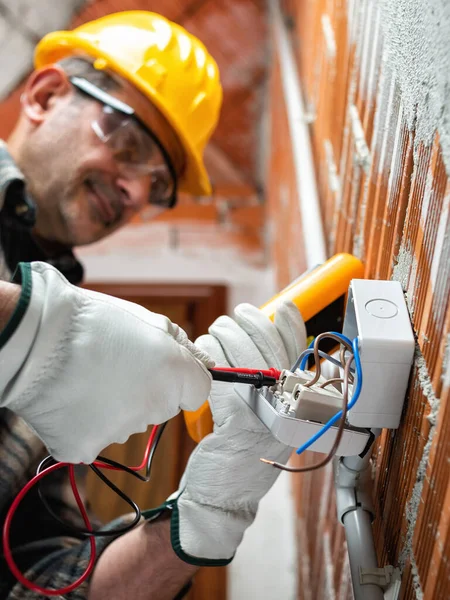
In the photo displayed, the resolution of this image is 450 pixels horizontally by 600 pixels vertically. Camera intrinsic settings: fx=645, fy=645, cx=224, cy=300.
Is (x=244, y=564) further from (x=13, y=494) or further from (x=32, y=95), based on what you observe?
(x=32, y=95)

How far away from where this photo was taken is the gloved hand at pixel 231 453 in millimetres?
1024

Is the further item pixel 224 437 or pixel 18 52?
pixel 18 52

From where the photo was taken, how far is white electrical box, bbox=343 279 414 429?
2.63 feet

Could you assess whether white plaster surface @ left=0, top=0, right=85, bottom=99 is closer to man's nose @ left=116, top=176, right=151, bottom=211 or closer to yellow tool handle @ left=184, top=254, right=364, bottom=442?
man's nose @ left=116, top=176, right=151, bottom=211

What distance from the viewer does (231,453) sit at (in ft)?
3.52

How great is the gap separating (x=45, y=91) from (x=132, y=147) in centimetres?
34

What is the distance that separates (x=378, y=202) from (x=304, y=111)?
1212 mm

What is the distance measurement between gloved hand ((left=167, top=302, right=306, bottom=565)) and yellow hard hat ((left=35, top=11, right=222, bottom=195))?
1.10 m

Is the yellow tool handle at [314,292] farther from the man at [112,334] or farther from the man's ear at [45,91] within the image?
the man's ear at [45,91]

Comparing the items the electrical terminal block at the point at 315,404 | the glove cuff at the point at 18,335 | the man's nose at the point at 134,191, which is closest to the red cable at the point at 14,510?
the glove cuff at the point at 18,335

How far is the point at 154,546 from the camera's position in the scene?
1.29 metres

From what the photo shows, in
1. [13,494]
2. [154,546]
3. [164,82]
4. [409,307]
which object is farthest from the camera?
[164,82]

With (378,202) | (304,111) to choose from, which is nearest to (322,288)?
(378,202)

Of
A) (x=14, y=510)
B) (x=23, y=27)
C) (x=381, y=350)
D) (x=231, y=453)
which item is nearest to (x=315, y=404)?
(x=381, y=350)
